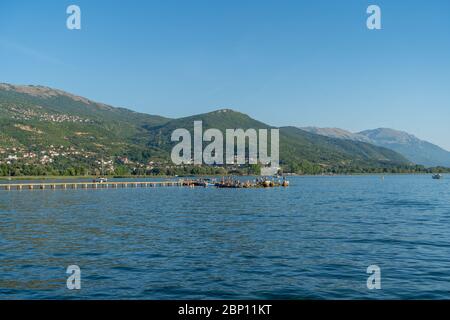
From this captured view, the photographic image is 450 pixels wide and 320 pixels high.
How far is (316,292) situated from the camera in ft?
78.3

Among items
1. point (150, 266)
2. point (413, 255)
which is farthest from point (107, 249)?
point (413, 255)

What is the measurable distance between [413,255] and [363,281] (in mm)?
10335

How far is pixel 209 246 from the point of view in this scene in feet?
126

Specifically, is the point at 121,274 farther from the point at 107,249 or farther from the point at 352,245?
the point at 352,245

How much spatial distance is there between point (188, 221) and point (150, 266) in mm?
27324

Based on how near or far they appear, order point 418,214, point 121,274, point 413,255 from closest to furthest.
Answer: point 121,274 → point 413,255 → point 418,214
